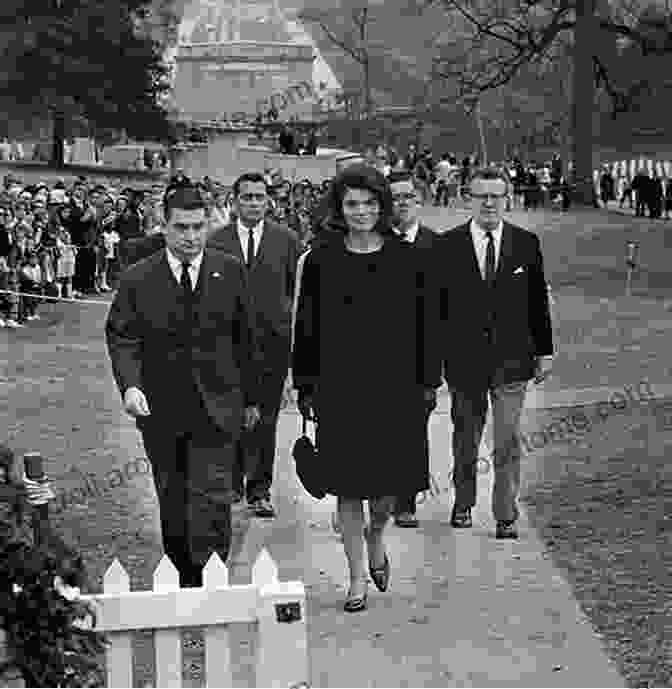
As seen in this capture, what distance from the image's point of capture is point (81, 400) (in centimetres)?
1644

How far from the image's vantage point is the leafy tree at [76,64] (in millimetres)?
58469

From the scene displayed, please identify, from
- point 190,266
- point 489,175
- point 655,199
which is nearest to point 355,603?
point 190,266

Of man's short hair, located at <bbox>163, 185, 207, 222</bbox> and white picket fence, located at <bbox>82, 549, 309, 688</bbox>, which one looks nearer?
white picket fence, located at <bbox>82, 549, 309, 688</bbox>

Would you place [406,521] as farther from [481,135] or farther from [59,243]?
[481,135]

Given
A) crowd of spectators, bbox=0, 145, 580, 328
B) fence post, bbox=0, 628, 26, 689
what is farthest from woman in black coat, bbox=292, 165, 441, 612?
crowd of spectators, bbox=0, 145, 580, 328

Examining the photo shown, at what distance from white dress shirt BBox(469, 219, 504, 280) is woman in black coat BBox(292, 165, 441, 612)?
1.66 meters

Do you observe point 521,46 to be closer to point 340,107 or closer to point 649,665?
point 340,107

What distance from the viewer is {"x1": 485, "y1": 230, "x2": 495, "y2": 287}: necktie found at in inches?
401

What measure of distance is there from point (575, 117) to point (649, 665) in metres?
45.9

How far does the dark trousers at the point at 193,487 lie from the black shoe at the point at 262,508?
2.19 meters

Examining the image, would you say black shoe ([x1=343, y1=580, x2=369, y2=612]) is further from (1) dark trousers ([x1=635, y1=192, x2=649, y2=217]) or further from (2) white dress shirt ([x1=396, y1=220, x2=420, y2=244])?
(1) dark trousers ([x1=635, y1=192, x2=649, y2=217])

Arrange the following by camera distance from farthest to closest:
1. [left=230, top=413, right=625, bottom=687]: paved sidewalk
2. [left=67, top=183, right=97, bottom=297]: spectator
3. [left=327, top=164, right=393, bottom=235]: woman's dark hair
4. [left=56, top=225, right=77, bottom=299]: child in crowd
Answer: [left=67, top=183, right=97, bottom=297]: spectator
[left=56, top=225, right=77, bottom=299]: child in crowd
[left=327, top=164, right=393, bottom=235]: woman's dark hair
[left=230, top=413, right=625, bottom=687]: paved sidewalk

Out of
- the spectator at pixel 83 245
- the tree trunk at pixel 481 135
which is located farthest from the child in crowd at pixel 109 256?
the tree trunk at pixel 481 135

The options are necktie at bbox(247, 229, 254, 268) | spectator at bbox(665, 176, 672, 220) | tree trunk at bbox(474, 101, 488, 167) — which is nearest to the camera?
necktie at bbox(247, 229, 254, 268)
